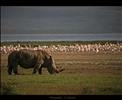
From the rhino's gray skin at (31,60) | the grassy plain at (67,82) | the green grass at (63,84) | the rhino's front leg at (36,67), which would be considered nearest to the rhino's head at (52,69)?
the rhino's gray skin at (31,60)

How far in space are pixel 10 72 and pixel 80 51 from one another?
11.4 m

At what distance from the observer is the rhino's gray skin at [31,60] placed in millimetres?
16719

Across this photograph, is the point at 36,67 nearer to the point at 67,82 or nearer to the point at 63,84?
the point at 67,82

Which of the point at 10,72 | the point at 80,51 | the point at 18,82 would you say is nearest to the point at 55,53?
the point at 80,51

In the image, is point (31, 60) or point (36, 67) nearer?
point (36, 67)

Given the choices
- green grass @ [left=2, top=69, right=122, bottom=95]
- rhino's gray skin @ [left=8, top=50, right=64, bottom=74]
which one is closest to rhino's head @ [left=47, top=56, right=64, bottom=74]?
rhino's gray skin @ [left=8, top=50, right=64, bottom=74]

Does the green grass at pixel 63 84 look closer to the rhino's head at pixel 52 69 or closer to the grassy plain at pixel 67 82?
the grassy plain at pixel 67 82

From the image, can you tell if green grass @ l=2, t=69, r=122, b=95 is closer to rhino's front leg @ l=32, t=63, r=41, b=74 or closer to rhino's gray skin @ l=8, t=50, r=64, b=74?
rhino's front leg @ l=32, t=63, r=41, b=74

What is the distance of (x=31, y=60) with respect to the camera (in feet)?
56.4

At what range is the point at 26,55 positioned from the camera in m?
17.1

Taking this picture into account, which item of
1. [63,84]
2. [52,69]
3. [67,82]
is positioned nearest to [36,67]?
[52,69]

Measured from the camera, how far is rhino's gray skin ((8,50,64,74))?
16719 millimetres
